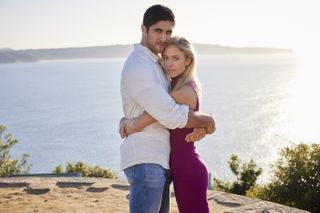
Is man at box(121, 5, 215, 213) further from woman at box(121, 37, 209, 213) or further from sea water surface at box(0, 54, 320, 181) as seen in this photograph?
sea water surface at box(0, 54, 320, 181)

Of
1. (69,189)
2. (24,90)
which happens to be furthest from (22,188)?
(24,90)

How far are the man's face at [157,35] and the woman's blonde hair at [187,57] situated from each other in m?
0.04

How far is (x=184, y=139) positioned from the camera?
10.3 ft

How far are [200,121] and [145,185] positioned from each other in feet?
1.78

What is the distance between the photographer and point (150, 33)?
309 cm

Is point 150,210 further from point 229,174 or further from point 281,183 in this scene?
point 229,174

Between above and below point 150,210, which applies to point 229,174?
below

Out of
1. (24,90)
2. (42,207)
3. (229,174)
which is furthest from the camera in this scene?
(24,90)

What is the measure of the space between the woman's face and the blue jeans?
2.04ft

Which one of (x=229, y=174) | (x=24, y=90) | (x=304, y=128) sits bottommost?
(x=229, y=174)

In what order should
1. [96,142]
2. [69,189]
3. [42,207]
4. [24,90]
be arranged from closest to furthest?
[42,207]
[69,189]
[96,142]
[24,90]

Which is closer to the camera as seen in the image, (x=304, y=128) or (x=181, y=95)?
(x=181, y=95)

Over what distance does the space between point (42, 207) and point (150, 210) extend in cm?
333

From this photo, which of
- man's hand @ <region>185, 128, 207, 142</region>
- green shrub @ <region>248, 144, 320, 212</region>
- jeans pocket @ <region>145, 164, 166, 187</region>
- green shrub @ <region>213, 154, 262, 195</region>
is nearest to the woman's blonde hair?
man's hand @ <region>185, 128, 207, 142</region>
